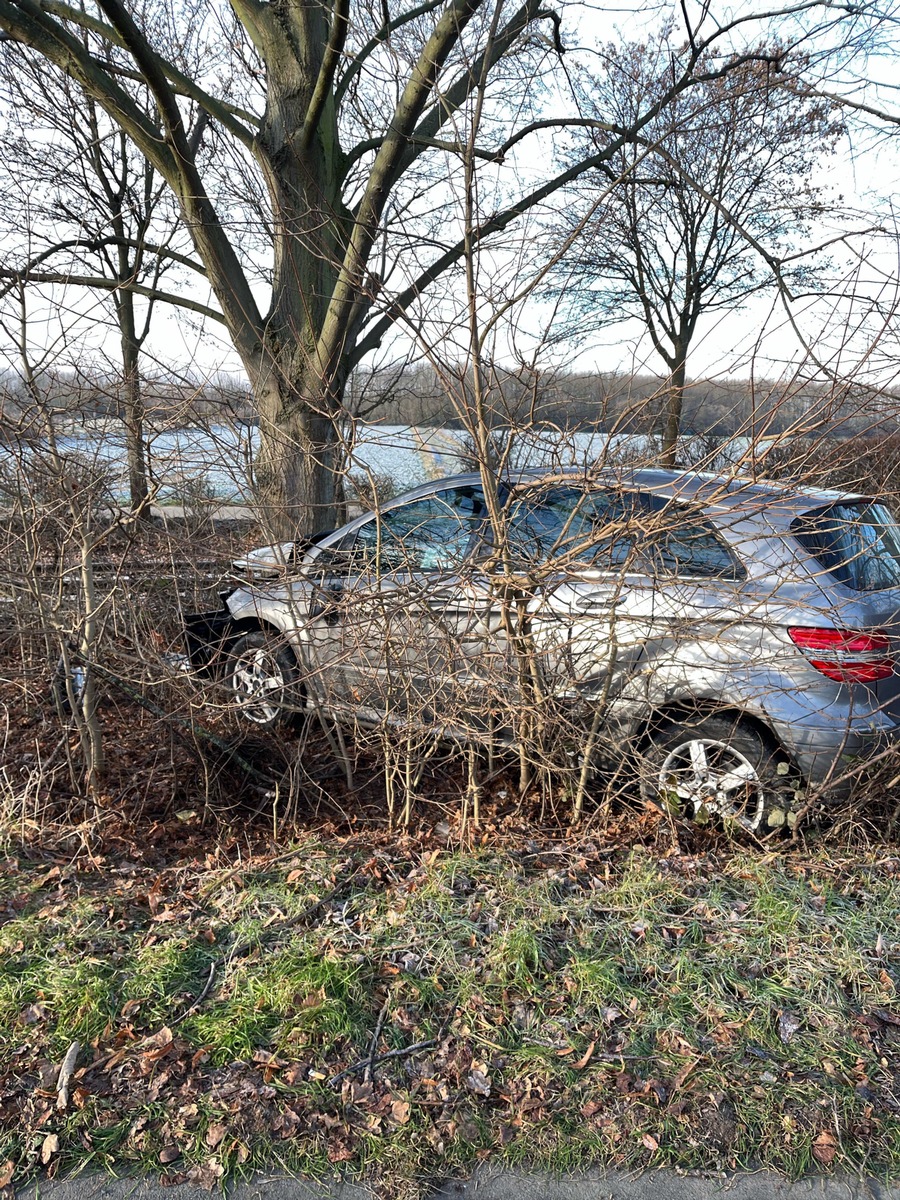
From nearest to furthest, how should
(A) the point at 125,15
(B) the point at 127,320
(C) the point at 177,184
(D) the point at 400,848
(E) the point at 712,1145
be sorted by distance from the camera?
(E) the point at 712,1145, (D) the point at 400,848, (A) the point at 125,15, (C) the point at 177,184, (B) the point at 127,320

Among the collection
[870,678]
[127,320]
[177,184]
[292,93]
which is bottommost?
[870,678]

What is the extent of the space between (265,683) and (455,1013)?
9.06 ft

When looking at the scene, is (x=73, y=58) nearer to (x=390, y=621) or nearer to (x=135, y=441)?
(x=135, y=441)

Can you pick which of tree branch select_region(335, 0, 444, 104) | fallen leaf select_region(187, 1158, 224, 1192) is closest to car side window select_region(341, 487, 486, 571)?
fallen leaf select_region(187, 1158, 224, 1192)

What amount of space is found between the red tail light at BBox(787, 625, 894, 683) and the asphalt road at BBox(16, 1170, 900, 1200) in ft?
7.12

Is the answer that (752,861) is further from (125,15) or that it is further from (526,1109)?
(125,15)

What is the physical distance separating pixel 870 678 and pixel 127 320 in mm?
13350

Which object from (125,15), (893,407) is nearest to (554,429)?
(893,407)

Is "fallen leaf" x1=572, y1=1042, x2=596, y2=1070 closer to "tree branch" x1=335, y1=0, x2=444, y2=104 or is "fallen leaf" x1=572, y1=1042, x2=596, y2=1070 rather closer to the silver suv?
the silver suv

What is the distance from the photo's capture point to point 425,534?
15.9 feet

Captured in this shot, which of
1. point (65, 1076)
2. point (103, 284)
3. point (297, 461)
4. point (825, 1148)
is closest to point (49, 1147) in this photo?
point (65, 1076)

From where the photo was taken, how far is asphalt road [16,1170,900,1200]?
2490 millimetres

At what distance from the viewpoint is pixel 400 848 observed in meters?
4.41

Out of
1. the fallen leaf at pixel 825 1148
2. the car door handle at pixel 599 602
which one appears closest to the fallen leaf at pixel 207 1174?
the fallen leaf at pixel 825 1148
